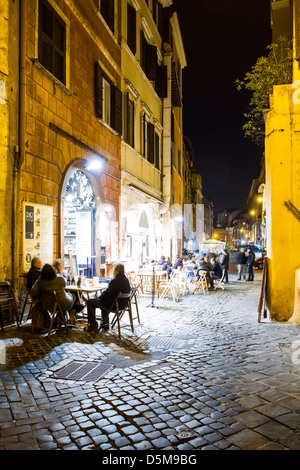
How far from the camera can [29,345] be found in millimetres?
5785

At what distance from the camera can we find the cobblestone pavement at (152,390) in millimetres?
3162

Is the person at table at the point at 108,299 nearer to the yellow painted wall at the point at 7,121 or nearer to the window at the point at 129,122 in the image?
the yellow painted wall at the point at 7,121

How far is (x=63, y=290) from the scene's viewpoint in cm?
662

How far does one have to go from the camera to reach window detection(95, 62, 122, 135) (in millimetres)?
11340

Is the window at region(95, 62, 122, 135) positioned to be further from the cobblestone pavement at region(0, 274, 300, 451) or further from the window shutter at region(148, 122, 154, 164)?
the cobblestone pavement at region(0, 274, 300, 451)

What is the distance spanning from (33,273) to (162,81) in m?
15.7

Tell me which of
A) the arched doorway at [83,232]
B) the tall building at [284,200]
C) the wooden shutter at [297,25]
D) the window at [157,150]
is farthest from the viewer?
the window at [157,150]

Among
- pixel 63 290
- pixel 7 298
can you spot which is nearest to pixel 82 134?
pixel 63 290

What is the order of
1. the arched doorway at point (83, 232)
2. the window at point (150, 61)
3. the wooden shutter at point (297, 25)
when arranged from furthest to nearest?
the window at point (150, 61)
the arched doorway at point (83, 232)
the wooden shutter at point (297, 25)

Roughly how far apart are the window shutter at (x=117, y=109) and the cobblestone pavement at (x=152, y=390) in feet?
26.9

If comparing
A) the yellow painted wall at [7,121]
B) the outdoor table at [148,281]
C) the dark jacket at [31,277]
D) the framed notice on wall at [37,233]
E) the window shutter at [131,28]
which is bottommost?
the outdoor table at [148,281]

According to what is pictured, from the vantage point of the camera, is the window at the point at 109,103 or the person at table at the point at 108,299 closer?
the person at table at the point at 108,299

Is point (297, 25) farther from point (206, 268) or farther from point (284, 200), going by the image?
point (206, 268)

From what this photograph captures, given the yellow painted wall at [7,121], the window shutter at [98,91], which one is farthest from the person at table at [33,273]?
the window shutter at [98,91]
